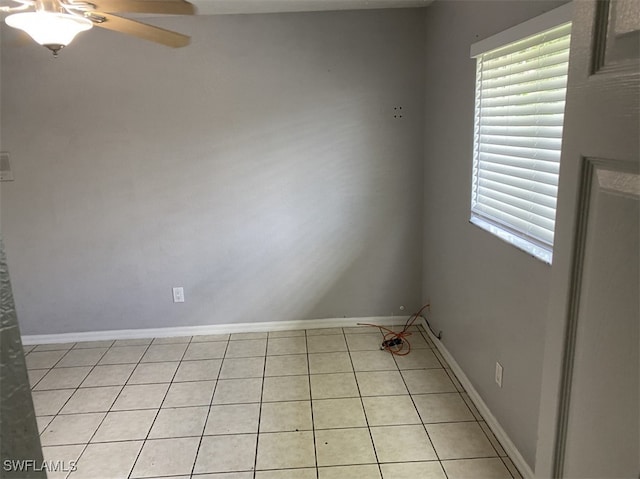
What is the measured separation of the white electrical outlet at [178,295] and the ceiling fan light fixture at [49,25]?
6.68 feet

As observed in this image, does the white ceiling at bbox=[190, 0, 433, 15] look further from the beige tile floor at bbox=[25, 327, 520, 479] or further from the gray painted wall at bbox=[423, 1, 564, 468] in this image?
the beige tile floor at bbox=[25, 327, 520, 479]

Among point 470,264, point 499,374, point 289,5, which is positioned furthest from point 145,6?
point 499,374

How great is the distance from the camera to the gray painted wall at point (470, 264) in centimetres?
177

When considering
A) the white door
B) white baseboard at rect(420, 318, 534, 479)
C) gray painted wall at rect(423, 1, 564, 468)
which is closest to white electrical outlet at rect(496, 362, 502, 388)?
gray painted wall at rect(423, 1, 564, 468)

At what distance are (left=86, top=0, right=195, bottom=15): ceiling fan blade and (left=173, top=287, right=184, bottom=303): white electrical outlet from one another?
2.11 meters

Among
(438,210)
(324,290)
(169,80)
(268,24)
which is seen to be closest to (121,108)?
(169,80)

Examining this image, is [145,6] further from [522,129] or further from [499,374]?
[499,374]

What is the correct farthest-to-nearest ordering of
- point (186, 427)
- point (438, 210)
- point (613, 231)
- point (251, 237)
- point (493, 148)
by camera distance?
point (251, 237), point (438, 210), point (186, 427), point (493, 148), point (613, 231)

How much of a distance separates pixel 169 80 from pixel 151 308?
1664mm

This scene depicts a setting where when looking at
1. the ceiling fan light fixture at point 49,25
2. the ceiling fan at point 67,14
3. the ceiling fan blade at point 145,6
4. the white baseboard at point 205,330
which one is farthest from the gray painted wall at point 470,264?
the ceiling fan light fixture at point 49,25

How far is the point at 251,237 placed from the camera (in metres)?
3.19

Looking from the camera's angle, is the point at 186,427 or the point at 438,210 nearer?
the point at 186,427

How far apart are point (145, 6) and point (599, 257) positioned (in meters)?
1.59

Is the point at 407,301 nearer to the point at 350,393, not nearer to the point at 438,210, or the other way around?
the point at 438,210
